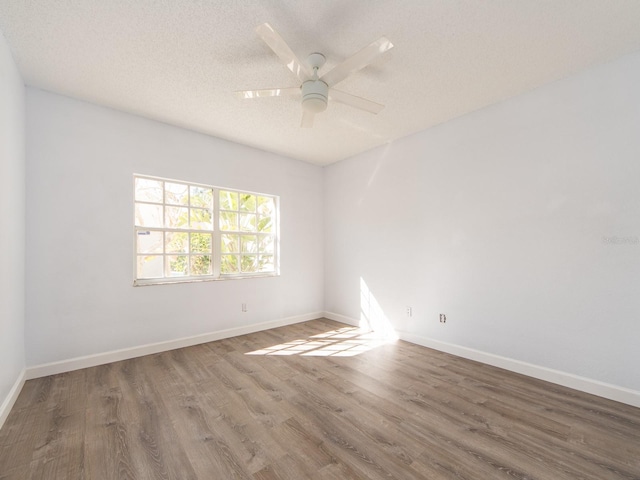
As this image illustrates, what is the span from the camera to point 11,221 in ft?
7.48

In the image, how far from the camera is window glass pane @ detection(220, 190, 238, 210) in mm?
4086

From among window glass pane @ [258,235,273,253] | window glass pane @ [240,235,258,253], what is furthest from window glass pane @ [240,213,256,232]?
window glass pane @ [258,235,273,253]

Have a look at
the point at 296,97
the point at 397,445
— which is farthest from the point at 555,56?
the point at 397,445

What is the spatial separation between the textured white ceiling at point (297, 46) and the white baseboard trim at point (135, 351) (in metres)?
2.71

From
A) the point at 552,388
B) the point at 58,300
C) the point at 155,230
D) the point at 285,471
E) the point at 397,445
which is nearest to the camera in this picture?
the point at 285,471

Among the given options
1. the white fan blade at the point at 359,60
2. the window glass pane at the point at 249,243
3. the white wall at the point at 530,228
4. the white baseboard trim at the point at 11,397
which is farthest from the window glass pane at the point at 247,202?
the white baseboard trim at the point at 11,397

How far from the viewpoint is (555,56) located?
2295mm

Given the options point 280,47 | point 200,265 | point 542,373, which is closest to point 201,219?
point 200,265

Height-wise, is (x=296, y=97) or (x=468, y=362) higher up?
(x=296, y=97)

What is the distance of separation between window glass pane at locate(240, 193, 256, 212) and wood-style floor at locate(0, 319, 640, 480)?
2.25 meters

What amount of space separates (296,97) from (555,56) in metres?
2.25

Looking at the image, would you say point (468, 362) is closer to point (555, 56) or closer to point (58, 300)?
point (555, 56)

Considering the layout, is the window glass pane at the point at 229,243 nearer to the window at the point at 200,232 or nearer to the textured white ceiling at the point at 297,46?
the window at the point at 200,232

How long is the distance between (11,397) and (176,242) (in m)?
1.96
